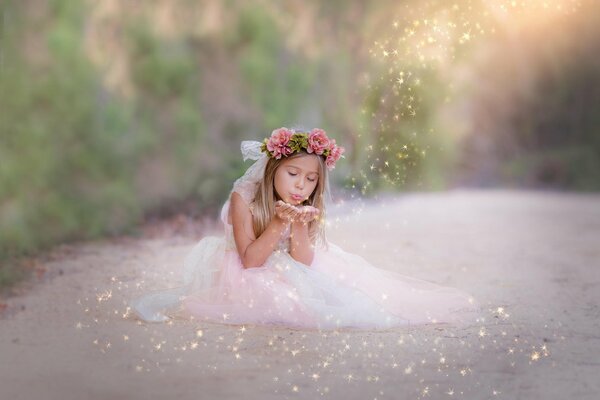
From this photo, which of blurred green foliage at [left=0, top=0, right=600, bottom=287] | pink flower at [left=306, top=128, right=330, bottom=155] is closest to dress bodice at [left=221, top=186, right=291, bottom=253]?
pink flower at [left=306, top=128, right=330, bottom=155]

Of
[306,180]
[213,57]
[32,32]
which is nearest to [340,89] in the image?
[213,57]

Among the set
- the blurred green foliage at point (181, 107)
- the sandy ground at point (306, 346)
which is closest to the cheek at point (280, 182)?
the sandy ground at point (306, 346)

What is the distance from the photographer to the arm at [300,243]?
3010 millimetres

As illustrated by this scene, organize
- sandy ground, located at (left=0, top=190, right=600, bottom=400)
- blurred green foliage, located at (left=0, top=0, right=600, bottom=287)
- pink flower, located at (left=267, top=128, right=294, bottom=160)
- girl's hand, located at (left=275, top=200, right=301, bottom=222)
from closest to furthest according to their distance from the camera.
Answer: sandy ground, located at (left=0, top=190, right=600, bottom=400), girl's hand, located at (left=275, top=200, right=301, bottom=222), pink flower, located at (left=267, top=128, right=294, bottom=160), blurred green foliage, located at (left=0, top=0, right=600, bottom=287)

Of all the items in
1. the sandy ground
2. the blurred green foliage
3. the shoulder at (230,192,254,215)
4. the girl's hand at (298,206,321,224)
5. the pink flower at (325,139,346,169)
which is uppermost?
the blurred green foliage

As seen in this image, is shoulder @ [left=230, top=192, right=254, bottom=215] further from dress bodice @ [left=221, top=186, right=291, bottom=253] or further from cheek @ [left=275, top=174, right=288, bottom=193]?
cheek @ [left=275, top=174, right=288, bottom=193]

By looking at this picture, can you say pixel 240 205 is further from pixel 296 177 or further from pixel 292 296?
pixel 292 296

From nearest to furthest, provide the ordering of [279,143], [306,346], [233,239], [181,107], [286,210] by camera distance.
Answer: [306,346] < [286,210] < [279,143] < [233,239] < [181,107]

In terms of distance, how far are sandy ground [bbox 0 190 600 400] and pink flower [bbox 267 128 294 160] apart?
2.14ft

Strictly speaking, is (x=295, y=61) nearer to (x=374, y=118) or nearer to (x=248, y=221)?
(x=374, y=118)

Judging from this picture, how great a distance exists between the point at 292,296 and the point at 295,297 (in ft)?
0.04

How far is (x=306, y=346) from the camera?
2660 mm

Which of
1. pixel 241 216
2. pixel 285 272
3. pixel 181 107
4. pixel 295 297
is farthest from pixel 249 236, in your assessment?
pixel 181 107

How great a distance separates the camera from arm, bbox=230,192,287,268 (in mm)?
2918
